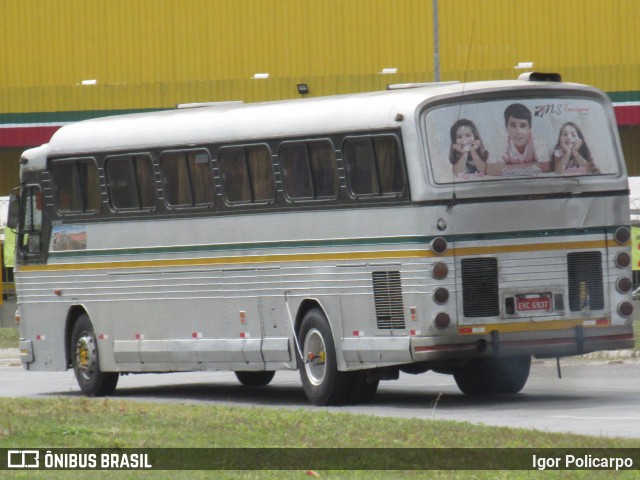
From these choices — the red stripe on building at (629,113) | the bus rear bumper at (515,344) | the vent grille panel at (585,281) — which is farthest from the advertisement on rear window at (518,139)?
the red stripe on building at (629,113)

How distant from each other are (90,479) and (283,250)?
7480mm

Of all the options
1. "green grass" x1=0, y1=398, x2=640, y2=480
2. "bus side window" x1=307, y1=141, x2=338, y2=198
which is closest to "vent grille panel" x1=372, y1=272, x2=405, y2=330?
"bus side window" x1=307, y1=141, x2=338, y2=198

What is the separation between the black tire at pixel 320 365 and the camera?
17406mm

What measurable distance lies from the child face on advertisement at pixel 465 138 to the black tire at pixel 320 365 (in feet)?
7.99

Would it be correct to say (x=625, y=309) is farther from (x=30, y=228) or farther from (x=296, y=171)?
(x=30, y=228)

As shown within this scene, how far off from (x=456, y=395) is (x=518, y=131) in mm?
3448

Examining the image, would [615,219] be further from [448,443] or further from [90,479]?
[90,479]

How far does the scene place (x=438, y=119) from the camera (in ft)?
54.3

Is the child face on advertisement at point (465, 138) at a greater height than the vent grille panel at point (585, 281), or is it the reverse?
the child face on advertisement at point (465, 138)

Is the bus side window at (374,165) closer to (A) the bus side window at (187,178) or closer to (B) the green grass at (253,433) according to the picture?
(A) the bus side window at (187,178)

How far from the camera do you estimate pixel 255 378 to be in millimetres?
21484

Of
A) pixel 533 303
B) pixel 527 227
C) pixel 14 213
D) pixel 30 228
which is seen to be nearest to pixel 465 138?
pixel 527 227

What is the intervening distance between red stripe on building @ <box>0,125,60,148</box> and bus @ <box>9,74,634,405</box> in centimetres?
2757

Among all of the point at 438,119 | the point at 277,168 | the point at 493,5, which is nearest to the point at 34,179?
the point at 277,168
